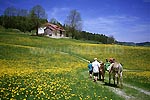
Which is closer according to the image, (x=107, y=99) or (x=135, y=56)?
(x=107, y=99)

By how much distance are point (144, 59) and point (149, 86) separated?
3255 centimetres

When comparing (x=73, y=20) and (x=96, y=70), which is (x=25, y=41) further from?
(x=96, y=70)

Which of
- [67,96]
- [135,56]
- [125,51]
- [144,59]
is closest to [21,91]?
[67,96]

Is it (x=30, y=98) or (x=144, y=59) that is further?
(x=144, y=59)

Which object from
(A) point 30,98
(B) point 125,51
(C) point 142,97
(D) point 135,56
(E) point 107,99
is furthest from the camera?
(B) point 125,51

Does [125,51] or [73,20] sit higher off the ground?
[73,20]

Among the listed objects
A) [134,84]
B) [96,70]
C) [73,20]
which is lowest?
[134,84]

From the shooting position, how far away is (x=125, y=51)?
205ft

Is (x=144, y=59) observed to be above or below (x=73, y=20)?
below

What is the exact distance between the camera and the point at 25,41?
6519 cm

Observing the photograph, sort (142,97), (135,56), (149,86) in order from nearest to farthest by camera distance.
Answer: (142,97) < (149,86) < (135,56)

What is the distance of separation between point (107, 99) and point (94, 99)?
3.32 feet

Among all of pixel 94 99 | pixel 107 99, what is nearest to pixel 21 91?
pixel 94 99

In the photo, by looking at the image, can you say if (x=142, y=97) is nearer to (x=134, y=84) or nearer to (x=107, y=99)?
(x=107, y=99)
